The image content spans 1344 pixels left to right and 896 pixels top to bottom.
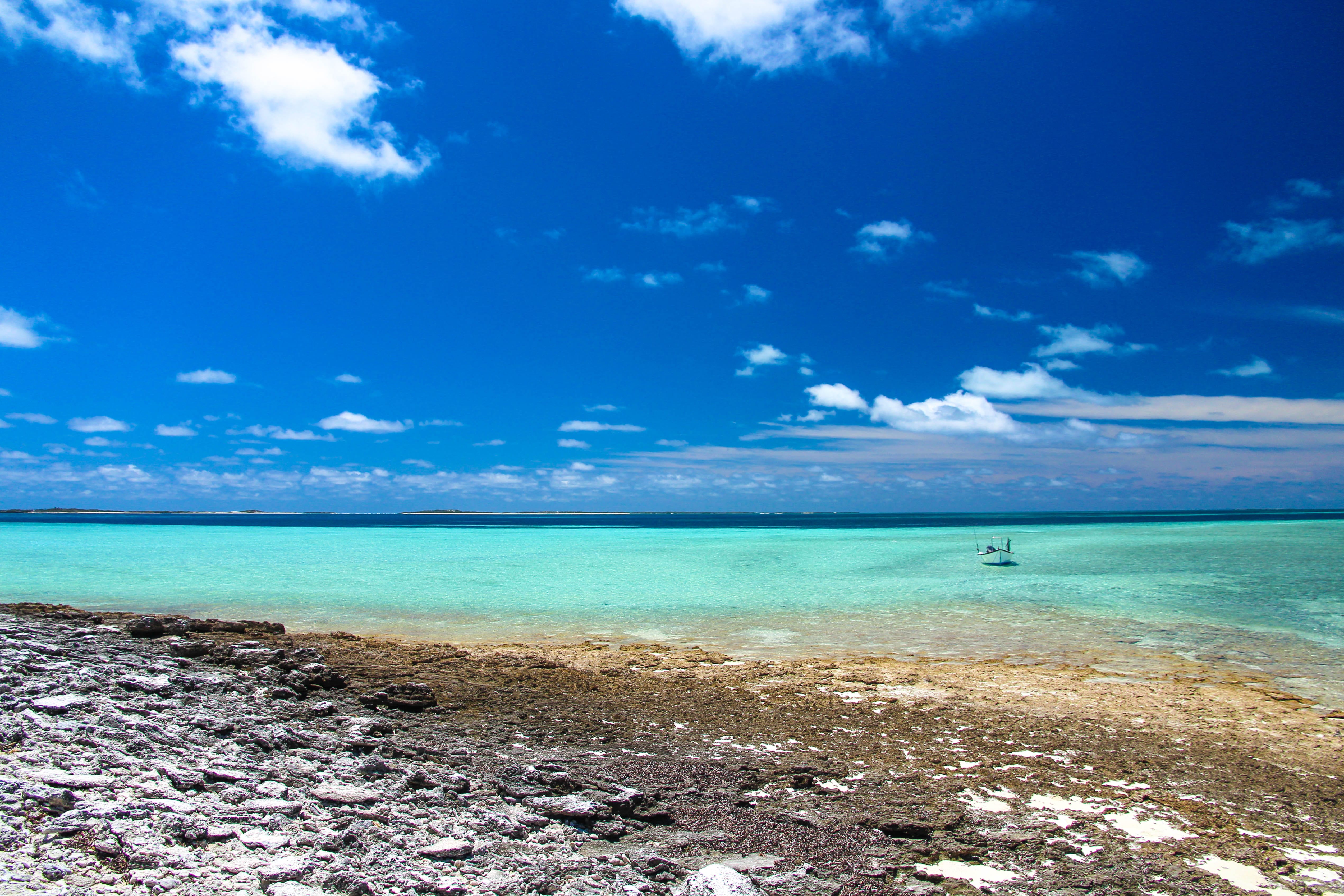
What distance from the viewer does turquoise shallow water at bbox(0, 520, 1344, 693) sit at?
1326 cm

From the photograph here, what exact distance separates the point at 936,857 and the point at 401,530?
8129 centimetres

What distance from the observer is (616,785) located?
195 inches

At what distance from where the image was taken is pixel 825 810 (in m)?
4.75

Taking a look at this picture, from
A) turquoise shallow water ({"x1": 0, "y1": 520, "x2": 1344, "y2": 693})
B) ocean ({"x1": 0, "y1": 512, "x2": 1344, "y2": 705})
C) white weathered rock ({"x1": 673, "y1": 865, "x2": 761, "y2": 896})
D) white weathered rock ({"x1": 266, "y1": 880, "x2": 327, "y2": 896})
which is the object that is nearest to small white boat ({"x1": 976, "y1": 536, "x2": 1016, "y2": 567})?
ocean ({"x1": 0, "y1": 512, "x2": 1344, "y2": 705})

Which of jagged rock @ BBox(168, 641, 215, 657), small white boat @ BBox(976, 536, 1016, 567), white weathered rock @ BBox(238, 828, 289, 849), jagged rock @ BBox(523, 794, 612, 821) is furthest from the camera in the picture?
small white boat @ BBox(976, 536, 1016, 567)

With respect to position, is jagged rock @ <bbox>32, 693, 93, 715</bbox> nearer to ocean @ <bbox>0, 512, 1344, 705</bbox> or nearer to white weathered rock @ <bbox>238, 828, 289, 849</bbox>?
white weathered rock @ <bbox>238, 828, 289, 849</bbox>

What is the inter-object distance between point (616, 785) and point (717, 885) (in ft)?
5.18

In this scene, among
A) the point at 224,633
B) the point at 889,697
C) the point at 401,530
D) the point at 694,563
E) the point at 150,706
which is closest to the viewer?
the point at 150,706

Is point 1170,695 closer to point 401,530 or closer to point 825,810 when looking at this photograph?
point 825,810

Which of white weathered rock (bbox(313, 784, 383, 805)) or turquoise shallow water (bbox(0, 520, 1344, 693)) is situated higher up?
white weathered rock (bbox(313, 784, 383, 805))

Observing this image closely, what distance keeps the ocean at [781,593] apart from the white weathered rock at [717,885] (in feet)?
25.4

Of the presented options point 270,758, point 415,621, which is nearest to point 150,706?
point 270,758

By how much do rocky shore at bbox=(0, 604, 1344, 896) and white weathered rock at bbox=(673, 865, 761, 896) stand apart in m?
0.02

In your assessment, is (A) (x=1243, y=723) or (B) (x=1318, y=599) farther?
(B) (x=1318, y=599)
